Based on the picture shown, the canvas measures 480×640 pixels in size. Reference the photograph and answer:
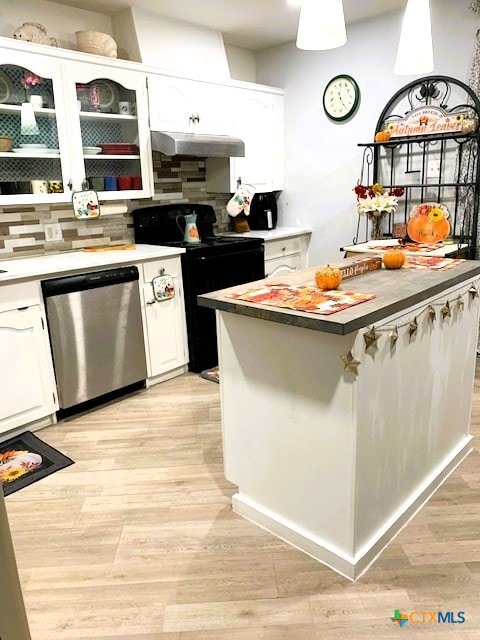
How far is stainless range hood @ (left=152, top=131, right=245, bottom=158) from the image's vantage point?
335 cm

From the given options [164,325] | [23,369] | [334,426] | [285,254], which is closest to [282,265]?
[285,254]

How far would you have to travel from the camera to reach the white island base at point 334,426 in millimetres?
1594

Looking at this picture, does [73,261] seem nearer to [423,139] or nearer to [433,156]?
[423,139]

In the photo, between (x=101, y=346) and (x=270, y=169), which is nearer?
(x=101, y=346)

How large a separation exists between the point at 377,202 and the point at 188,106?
155cm

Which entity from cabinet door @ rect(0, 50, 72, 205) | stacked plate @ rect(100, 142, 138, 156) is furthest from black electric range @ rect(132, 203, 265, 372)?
cabinet door @ rect(0, 50, 72, 205)

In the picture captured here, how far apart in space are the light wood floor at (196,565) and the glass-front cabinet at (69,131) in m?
1.73

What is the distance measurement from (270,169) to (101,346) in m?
2.37

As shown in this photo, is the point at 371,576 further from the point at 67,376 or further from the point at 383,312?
the point at 67,376

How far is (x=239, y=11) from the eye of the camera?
3455 millimetres

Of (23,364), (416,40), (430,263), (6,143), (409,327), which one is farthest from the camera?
(6,143)

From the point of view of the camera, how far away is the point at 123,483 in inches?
91.4

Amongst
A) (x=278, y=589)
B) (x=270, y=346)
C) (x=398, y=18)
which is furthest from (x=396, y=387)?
(x=398, y=18)

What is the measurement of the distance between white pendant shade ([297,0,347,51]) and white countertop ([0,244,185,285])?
5.70ft
